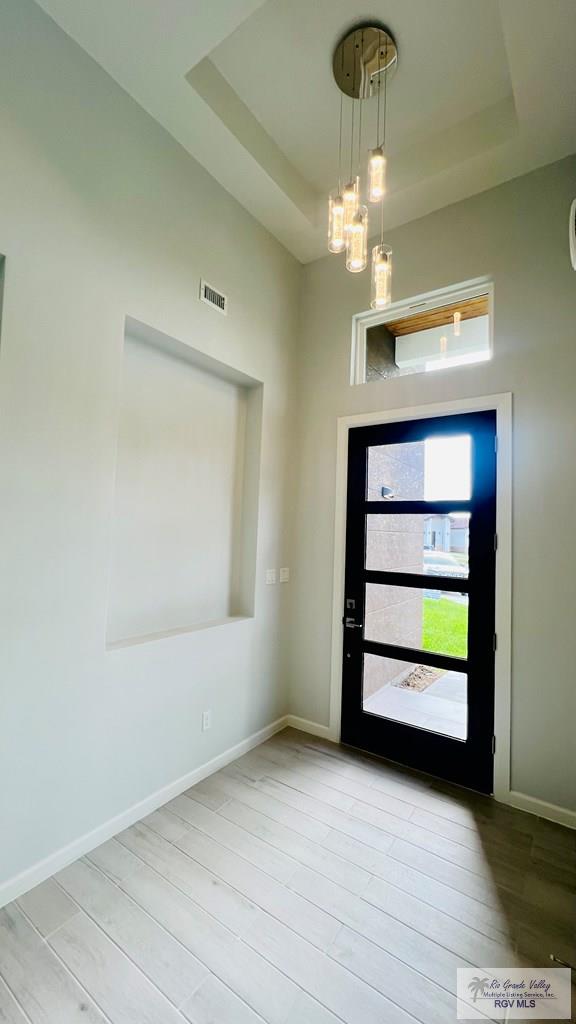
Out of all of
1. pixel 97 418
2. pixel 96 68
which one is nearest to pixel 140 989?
pixel 97 418

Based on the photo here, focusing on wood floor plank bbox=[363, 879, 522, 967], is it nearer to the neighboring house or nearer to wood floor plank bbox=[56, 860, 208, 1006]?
wood floor plank bbox=[56, 860, 208, 1006]

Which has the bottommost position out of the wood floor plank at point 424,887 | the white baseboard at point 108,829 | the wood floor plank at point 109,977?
the wood floor plank at point 424,887

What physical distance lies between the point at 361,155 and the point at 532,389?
6.53 ft

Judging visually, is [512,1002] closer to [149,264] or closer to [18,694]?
[18,694]

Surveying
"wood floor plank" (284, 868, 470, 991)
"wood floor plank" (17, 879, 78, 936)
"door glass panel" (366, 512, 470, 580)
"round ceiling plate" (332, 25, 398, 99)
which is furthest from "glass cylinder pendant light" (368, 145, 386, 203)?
"wood floor plank" (17, 879, 78, 936)

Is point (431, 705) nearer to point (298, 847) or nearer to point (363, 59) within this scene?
point (298, 847)

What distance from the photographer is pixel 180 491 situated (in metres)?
2.71

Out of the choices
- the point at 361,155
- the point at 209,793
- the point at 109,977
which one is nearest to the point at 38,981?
the point at 109,977

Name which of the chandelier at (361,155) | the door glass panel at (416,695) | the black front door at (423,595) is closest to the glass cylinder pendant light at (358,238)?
the chandelier at (361,155)

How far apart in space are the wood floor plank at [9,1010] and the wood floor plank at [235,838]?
0.90 meters

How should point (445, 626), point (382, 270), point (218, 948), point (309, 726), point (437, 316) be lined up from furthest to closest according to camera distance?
point (309, 726) < point (437, 316) < point (445, 626) < point (382, 270) < point (218, 948)

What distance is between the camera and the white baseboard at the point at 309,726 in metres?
3.15

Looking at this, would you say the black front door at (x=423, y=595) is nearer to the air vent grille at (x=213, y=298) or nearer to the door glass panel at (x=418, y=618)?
the door glass panel at (x=418, y=618)

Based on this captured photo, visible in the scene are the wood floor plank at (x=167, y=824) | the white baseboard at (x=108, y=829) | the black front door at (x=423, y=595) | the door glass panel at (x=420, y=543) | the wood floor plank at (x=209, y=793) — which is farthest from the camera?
the door glass panel at (x=420, y=543)
